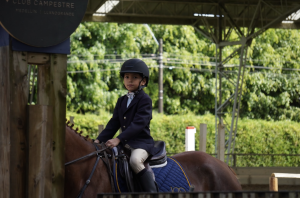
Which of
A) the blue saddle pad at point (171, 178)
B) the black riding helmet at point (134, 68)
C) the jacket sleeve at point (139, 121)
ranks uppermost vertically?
the black riding helmet at point (134, 68)

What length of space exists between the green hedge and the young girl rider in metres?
14.5

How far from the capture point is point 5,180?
2896 millimetres

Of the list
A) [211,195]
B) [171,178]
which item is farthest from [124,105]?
[211,195]

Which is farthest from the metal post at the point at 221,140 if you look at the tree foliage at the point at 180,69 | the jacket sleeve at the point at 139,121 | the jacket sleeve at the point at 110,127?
the tree foliage at the point at 180,69

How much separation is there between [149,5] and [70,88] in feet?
24.2

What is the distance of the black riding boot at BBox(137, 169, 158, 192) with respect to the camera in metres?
3.75

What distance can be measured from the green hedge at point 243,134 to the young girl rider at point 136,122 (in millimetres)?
14542

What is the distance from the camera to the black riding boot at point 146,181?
3.75 metres

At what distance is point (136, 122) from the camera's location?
3.86 metres

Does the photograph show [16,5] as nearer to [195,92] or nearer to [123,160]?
[123,160]

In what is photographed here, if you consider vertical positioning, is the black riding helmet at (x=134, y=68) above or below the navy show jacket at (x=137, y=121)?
above

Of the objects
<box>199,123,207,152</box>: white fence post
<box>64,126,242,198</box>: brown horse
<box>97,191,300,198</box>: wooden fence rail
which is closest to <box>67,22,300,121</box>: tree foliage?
<box>199,123,207,152</box>: white fence post

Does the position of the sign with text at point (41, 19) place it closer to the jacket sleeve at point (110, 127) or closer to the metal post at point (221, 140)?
the jacket sleeve at point (110, 127)

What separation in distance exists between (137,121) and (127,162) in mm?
361
